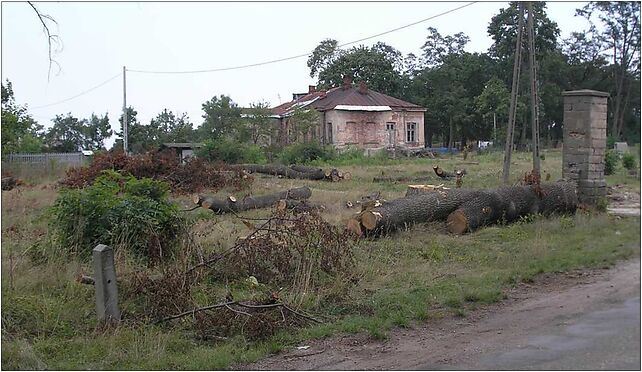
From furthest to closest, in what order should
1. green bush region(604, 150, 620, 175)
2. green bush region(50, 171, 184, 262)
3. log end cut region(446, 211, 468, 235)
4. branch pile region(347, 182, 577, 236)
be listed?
green bush region(604, 150, 620, 175)
log end cut region(446, 211, 468, 235)
branch pile region(347, 182, 577, 236)
green bush region(50, 171, 184, 262)

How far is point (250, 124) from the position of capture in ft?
143

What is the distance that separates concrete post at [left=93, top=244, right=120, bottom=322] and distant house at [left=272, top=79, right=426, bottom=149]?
76.5 ft

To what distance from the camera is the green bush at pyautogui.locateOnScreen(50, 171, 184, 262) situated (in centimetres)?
777

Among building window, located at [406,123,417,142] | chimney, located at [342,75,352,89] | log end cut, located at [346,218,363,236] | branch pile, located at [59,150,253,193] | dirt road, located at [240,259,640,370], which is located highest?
chimney, located at [342,75,352,89]

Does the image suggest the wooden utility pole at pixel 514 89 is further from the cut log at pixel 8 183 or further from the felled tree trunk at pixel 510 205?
the cut log at pixel 8 183

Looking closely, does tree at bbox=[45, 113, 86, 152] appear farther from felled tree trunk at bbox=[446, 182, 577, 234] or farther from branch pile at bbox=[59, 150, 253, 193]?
felled tree trunk at bbox=[446, 182, 577, 234]

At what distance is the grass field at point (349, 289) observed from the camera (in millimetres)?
5070

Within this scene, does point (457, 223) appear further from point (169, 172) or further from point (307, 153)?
point (307, 153)

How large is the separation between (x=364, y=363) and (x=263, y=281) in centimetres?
261

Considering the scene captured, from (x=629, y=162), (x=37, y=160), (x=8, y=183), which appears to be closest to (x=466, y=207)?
(x=629, y=162)

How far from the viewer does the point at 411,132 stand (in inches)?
1328

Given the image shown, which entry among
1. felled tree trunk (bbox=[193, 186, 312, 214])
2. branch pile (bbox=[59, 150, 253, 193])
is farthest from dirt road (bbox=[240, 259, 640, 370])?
branch pile (bbox=[59, 150, 253, 193])

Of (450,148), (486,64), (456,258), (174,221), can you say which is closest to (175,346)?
(174,221)

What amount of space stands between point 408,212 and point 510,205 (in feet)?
7.96
